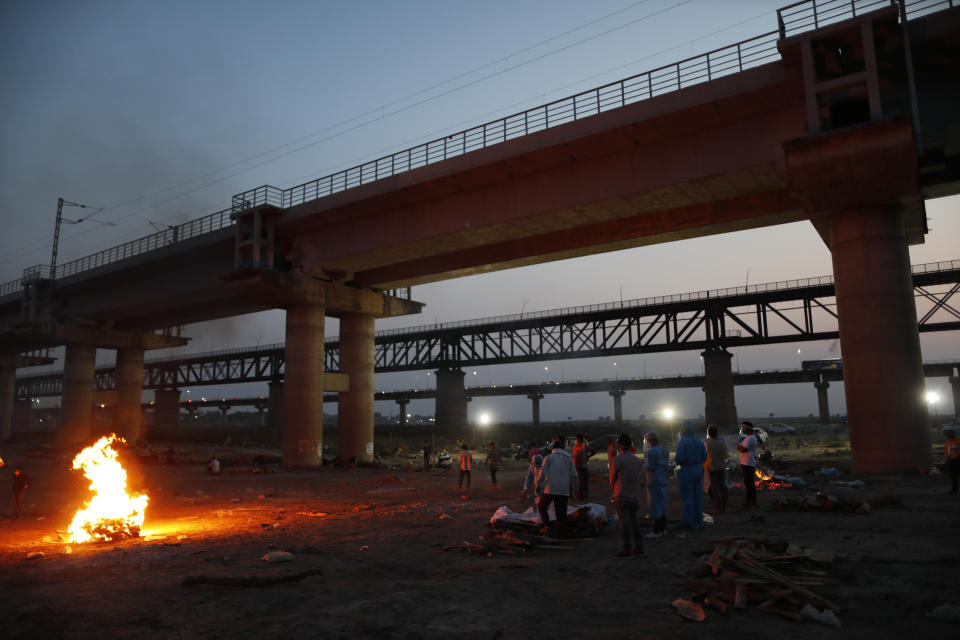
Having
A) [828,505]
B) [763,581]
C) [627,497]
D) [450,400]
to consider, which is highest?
[450,400]

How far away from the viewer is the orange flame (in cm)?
1126

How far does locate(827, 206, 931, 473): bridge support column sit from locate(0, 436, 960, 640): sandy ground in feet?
7.82

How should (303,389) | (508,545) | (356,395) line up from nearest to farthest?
1. (508,545)
2. (303,389)
3. (356,395)

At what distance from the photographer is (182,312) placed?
142ft

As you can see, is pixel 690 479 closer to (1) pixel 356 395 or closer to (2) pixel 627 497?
(2) pixel 627 497

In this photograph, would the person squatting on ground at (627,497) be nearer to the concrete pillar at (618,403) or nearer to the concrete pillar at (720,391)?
the concrete pillar at (720,391)

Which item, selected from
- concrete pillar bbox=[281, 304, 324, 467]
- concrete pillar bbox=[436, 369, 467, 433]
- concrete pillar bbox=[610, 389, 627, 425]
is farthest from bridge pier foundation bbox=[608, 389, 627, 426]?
concrete pillar bbox=[281, 304, 324, 467]

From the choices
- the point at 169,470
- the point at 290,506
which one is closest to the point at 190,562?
the point at 290,506

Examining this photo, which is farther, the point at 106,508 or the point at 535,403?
the point at 535,403

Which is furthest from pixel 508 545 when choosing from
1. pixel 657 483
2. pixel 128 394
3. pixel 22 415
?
pixel 22 415

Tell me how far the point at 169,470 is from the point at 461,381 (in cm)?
3959

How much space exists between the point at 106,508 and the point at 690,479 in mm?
11602

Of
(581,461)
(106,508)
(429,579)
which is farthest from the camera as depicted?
(581,461)

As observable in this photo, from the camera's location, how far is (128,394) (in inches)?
1869
